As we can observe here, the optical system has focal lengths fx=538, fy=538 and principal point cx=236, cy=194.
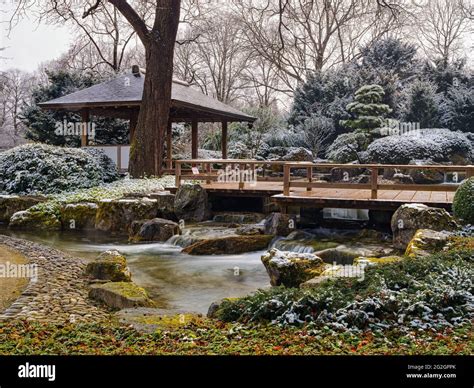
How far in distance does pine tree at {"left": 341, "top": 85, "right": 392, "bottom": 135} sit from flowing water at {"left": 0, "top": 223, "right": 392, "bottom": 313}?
1008 cm

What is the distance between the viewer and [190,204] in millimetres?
12703

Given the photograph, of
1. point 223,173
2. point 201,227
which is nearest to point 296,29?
point 223,173

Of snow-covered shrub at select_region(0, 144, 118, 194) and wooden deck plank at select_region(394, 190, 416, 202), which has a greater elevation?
snow-covered shrub at select_region(0, 144, 118, 194)

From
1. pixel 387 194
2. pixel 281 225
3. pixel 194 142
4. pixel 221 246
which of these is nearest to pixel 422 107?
pixel 194 142

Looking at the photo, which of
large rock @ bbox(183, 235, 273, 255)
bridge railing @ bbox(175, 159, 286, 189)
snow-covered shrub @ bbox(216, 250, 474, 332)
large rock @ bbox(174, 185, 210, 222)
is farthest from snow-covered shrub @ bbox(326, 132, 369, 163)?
snow-covered shrub @ bbox(216, 250, 474, 332)

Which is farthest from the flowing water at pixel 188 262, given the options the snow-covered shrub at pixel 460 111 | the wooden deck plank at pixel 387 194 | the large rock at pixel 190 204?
the snow-covered shrub at pixel 460 111

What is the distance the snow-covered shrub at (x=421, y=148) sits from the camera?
1747cm

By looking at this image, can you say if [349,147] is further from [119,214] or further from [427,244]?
[427,244]

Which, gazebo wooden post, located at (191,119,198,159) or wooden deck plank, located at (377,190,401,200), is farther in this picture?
gazebo wooden post, located at (191,119,198,159)

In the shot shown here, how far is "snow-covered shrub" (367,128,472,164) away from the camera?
17.5 metres

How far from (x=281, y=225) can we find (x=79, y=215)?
4838mm

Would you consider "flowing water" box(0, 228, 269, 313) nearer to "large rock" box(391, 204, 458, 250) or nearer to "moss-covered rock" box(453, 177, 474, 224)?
"large rock" box(391, 204, 458, 250)

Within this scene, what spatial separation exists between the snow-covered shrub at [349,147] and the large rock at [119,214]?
9.15 m
